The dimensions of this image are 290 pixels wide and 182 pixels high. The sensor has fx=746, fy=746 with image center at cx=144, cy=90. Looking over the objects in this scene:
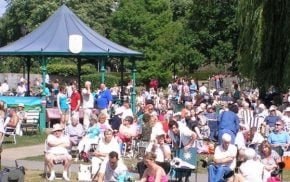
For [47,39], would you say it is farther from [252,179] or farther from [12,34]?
[12,34]

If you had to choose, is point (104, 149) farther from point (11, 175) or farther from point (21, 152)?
point (21, 152)

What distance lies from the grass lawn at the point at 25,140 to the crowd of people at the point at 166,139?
2.38ft

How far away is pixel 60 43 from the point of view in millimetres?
27000

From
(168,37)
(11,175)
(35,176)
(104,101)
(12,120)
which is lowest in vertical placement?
(35,176)

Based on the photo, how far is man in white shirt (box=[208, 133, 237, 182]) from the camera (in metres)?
13.1

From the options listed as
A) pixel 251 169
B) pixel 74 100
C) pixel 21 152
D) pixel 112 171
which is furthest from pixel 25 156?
pixel 251 169

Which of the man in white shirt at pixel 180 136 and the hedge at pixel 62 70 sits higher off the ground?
the hedge at pixel 62 70

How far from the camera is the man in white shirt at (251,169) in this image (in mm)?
12273

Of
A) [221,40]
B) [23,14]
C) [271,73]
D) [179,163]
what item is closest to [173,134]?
[179,163]

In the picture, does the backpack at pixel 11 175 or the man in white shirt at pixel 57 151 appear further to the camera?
the man in white shirt at pixel 57 151

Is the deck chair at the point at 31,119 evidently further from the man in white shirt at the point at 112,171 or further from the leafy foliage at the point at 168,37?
the leafy foliage at the point at 168,37

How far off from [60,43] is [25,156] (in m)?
8.54

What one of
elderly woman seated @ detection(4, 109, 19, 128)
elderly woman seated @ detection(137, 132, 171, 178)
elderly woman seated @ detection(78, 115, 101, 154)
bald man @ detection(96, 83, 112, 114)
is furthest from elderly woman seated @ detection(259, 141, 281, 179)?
bald man @ detection(96, 83, 112, 114)

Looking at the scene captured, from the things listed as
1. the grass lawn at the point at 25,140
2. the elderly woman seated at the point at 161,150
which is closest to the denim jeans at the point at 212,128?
the grass lawn at the point at 25,140
